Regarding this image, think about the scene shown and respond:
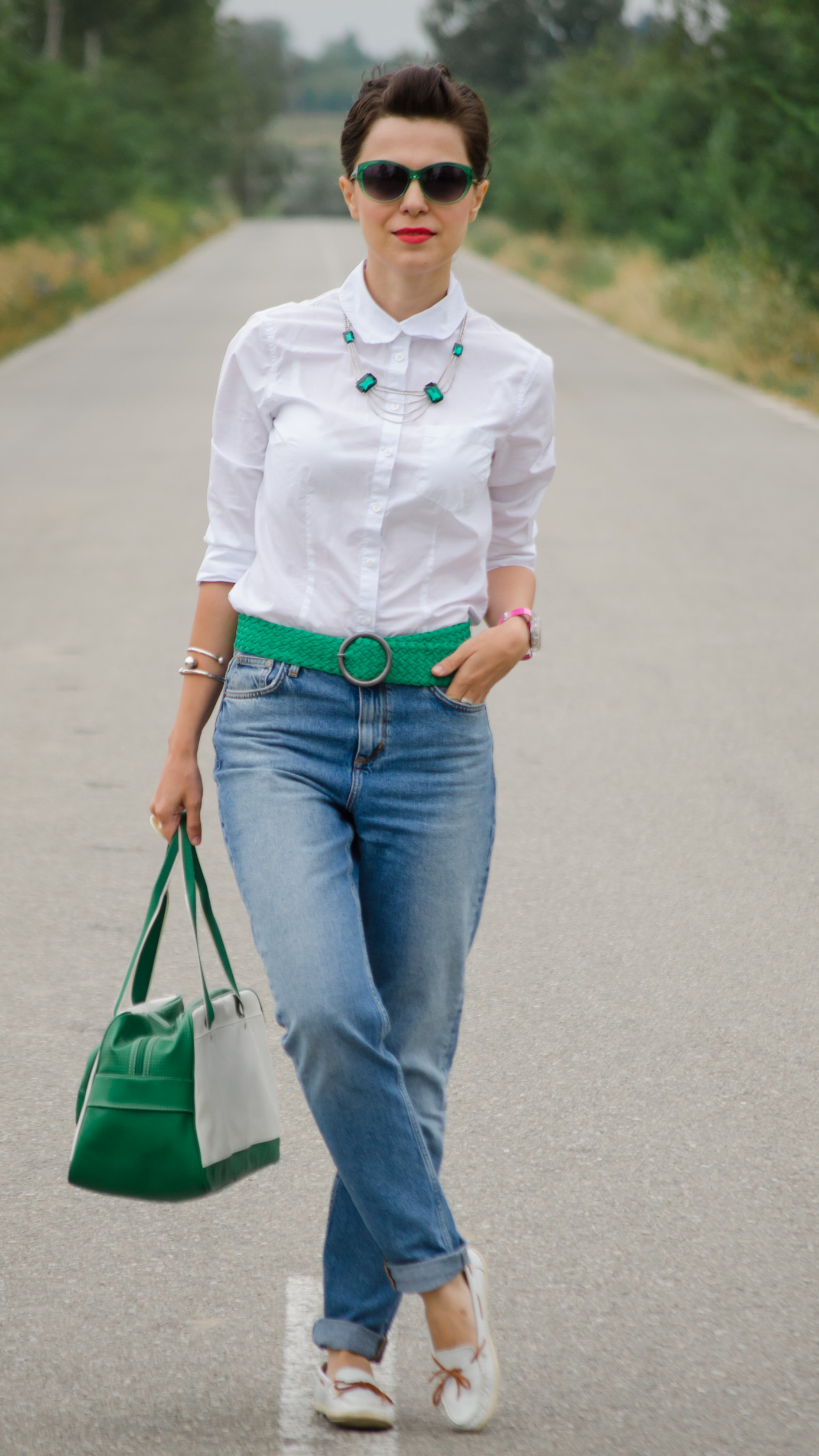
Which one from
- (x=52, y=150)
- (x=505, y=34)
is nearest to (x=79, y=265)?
(x=52, y=150)

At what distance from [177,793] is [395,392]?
2.31ft

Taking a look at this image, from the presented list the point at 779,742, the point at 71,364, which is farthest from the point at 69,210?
the point at 779,742

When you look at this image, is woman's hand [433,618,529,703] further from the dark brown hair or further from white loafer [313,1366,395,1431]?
white loafer [313,1366,395,1431]

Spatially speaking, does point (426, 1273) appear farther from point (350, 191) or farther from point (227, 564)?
point (350, 191)

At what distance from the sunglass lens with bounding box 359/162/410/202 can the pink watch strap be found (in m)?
0.67

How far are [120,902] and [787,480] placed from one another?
8455 millimetres

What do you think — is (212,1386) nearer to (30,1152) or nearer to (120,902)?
(30,1152)

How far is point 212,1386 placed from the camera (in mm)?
2711

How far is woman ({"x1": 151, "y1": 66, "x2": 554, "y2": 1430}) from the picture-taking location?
2502mm

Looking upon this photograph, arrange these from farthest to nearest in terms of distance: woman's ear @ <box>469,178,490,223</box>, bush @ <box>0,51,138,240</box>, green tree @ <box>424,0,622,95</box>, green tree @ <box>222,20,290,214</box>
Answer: green tree @ <box>222,20,290,214</box> → green tree @ <box>424,0,622,95</box> → bush @ <box>0,51,138,240</box> → woman's ear @ <box>469,178,490,223</box>

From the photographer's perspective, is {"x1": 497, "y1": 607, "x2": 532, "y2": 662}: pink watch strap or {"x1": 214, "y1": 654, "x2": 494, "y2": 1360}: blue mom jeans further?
{"x1": 497, "y1": 607, "x2": 532, "y2": 662}: pink watch strap

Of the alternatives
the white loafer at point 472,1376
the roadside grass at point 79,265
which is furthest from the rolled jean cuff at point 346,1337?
the roadside grass at point 79,265

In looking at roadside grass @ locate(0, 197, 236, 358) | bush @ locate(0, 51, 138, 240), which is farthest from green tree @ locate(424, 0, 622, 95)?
bush @ locate(0, 51, 138, 240)

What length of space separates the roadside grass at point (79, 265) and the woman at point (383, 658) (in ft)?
60.4
